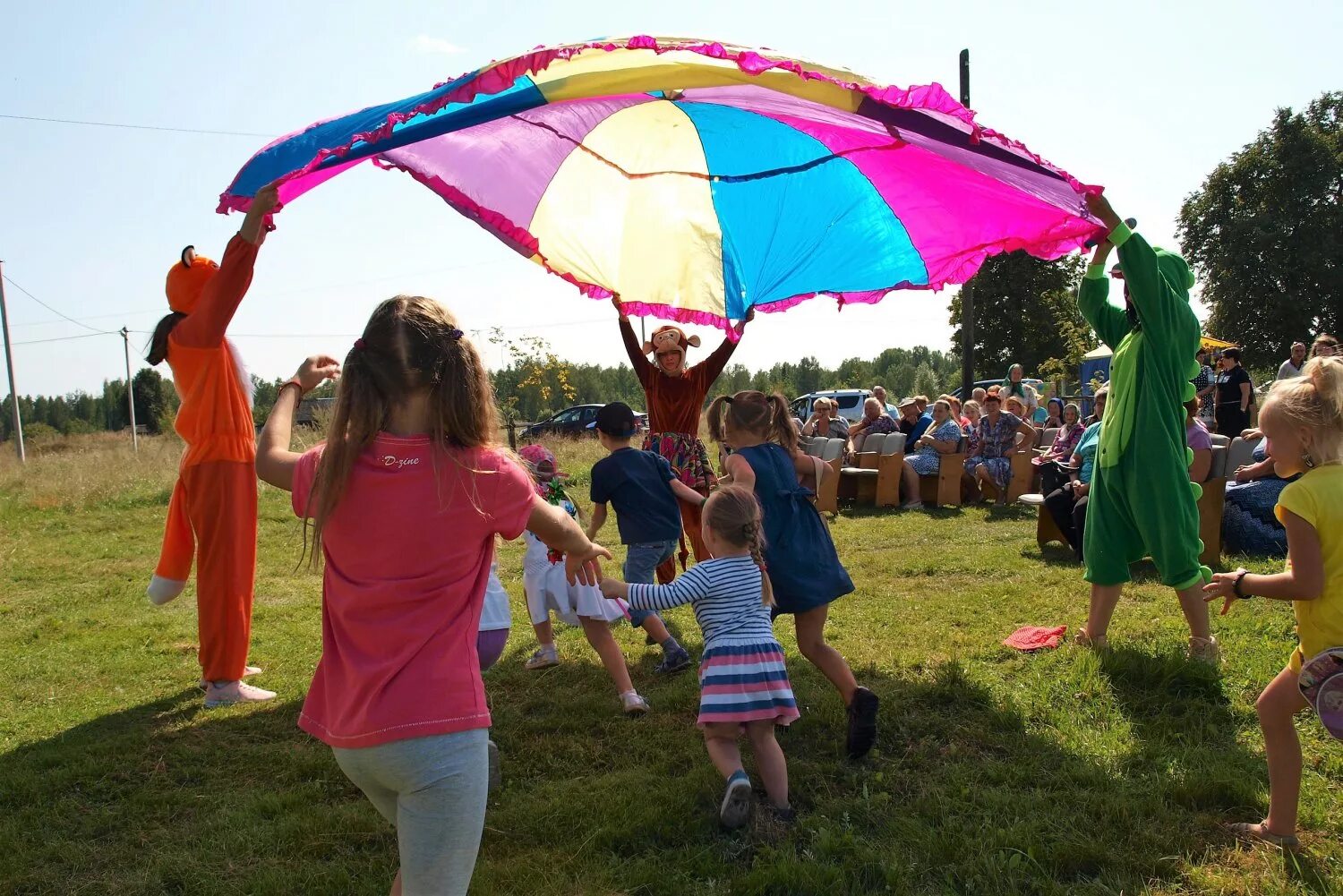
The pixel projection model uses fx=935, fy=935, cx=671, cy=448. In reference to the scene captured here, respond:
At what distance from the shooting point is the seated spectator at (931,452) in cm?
1273

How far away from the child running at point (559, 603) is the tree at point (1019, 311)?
37.1 metres

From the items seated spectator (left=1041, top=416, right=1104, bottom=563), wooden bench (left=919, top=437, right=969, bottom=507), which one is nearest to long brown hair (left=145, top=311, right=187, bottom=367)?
seated spectator (left=1041, top=416, right=1104, bottom=563)

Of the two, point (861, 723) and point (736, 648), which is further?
point (861, 723)

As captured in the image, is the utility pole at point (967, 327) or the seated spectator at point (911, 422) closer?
the seated spectator at point (911, 422)

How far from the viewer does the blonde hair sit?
9.65 feet

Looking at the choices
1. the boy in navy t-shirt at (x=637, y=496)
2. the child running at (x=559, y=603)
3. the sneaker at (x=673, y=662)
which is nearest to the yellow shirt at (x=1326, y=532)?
the child running at (x=559, y=603)

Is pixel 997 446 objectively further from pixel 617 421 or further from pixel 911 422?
pixel 617 421

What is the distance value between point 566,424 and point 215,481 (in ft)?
97.8

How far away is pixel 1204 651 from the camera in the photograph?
4.79 metres

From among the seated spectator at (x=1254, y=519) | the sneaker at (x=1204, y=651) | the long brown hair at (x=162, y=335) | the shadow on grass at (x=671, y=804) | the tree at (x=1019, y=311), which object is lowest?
the shadow on grass at (x=671, y=804)

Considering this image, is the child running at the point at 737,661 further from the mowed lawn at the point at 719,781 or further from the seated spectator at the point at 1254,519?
the seated spectator at the point at 1254,519

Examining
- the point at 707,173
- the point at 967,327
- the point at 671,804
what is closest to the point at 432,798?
the point at 671,804

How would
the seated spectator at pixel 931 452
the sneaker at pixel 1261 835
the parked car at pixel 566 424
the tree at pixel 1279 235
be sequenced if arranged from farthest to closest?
the tree at pixel 1279 235 < the parked car at pixel 566 424 < the seated spectator at pixel 931 452 < the sneaker at pixel 1261 835

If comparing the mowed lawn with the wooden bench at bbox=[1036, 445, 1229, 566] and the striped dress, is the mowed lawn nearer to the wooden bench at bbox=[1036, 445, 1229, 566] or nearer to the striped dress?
the striped dress
